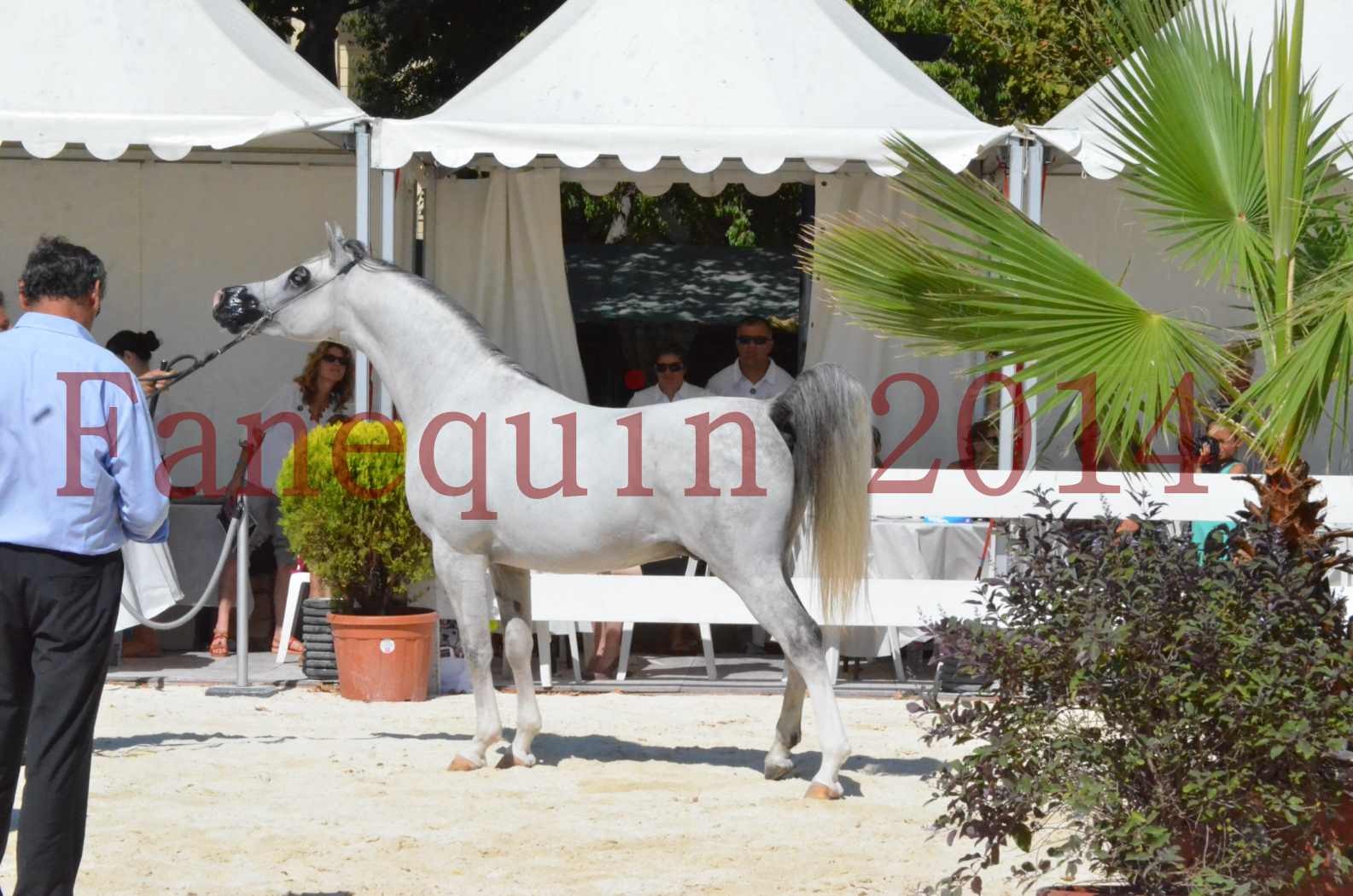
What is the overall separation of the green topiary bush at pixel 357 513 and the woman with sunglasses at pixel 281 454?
113cm

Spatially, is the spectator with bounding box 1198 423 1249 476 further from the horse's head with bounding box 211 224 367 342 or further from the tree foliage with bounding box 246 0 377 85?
the tree foliage with bounding box 246 0 377 85

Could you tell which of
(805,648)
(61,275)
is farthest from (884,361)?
(61,275)

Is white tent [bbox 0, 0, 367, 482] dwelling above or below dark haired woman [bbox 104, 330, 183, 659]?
above

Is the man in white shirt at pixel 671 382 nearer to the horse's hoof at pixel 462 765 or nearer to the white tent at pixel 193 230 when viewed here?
the white tent at pixel 193 230

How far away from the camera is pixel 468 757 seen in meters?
6.41

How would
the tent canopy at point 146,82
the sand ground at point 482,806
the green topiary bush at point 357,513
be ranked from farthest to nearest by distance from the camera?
the tent canopy at point 146,82
the green topiary bush at point 357,513
the sand ground at point 482,806

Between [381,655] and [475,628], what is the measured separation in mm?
1683

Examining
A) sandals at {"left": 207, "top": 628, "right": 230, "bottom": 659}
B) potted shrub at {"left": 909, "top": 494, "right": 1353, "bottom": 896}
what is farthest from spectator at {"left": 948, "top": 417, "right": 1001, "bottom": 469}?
potted shrub at {"left": 909, "top": 494, "right": 1353, "bottom": 896}

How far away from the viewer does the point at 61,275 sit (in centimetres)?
394

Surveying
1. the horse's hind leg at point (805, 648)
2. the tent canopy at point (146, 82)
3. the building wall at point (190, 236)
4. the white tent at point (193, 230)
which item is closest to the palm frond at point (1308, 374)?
the horse's hind leg at point (805, 648)

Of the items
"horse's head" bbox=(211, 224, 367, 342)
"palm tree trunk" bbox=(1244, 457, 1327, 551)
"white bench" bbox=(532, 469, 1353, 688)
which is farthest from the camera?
"white bench" bbox=(532, 469, 1353, 688)

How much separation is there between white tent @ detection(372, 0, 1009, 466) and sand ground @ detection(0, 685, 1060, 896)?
2768mm

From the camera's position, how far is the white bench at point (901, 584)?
8.05 meters

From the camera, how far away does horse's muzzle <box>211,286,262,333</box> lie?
6.79 meters
